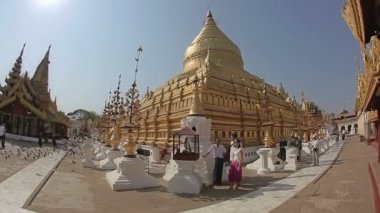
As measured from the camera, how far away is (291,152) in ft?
52.1

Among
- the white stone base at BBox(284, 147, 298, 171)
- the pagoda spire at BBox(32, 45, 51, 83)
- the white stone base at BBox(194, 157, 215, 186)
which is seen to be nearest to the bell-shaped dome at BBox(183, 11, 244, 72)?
the pagoda spire at BBox(32, 45, 51, 83)

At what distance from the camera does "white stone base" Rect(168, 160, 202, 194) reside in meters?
10.3

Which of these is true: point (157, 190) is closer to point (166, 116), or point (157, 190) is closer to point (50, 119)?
point (166, 116)

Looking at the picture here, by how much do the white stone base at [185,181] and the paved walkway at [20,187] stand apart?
389 cm

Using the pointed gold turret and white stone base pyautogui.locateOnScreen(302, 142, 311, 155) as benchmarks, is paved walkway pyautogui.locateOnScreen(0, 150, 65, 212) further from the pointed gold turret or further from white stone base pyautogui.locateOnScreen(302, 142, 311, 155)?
the pointed gold turret

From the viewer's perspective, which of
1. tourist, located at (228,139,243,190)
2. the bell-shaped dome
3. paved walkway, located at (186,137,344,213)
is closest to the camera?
paved walkway, located at (186,137,344,213)

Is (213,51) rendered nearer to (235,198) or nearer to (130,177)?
(130,177)

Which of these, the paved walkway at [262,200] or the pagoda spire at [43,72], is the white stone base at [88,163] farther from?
the pagoda spire at [43,72]

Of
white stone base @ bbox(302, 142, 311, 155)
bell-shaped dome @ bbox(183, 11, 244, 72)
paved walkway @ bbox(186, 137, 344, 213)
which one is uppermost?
bell-shaped dome @ bbox(183, 11, 244, 72)

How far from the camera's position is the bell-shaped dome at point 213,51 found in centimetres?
3694

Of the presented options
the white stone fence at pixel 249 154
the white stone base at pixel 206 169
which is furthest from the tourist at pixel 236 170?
the white stone fence at pixel 249 154

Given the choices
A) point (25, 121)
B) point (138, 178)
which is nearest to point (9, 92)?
point (25, 121)

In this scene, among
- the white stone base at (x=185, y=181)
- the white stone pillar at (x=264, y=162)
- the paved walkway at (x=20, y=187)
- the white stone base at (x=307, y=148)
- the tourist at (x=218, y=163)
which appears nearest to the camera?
the paved walkway at (x=20, y=187)

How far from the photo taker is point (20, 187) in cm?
948
